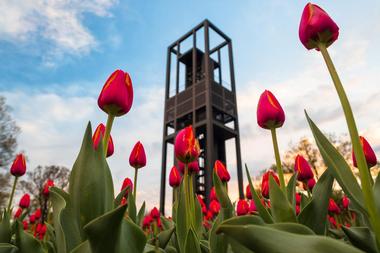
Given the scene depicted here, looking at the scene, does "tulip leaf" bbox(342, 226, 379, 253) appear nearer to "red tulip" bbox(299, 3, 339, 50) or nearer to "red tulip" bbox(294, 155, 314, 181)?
"red tulip" bbox(299, 3, 339, 50)

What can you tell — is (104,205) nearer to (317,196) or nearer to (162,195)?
(317,196)

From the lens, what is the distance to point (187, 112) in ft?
66.9

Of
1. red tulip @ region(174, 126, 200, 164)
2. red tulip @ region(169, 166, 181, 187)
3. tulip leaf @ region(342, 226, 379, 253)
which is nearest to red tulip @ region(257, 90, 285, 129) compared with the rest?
red tulip @ region(174, 126, 200, 164)

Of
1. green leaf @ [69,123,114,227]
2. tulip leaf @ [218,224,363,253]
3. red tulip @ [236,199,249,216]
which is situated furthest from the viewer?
red tulip @ [236,199,249,216]

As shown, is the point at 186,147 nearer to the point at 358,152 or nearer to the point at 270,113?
the point at 270,113

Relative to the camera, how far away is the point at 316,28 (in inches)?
34.7

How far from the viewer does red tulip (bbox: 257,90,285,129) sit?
121 cm

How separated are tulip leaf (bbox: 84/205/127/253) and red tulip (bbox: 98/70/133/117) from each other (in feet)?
1.56

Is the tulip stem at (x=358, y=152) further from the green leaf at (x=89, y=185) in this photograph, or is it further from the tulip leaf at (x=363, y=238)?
the green leaf at (x=89, y=185)

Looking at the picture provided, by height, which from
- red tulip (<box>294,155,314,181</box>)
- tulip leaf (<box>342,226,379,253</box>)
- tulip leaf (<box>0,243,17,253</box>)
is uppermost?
red tulip (<box>294,155,314,181</box>)

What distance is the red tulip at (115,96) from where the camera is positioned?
1009 mm

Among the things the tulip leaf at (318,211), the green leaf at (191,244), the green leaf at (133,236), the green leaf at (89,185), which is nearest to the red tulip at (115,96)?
the green leaf at (89,185)

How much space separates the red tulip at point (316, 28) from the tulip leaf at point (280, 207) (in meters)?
0.53

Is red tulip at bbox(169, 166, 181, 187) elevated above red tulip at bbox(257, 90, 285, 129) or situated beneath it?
situated beneath
